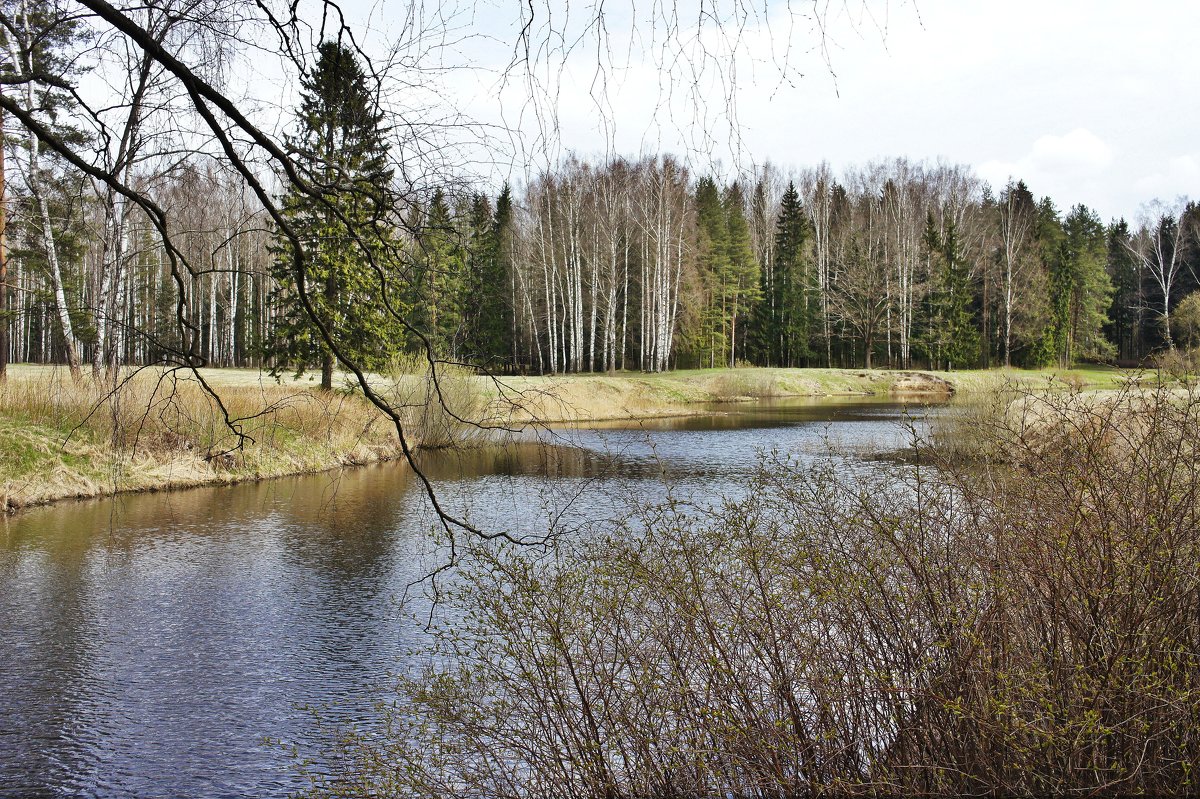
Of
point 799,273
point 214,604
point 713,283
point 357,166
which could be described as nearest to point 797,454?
point 214,604

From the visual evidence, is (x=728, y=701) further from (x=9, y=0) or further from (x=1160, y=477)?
(x=9, y=0)

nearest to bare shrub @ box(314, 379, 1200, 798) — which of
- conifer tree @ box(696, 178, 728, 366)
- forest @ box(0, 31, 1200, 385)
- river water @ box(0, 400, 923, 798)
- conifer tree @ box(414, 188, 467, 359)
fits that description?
river water @ box(0, 400, 923, 798)

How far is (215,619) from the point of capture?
26.9 feet

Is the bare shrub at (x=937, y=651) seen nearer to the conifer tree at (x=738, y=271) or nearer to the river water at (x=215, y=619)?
the river water at (x=215, y=619)

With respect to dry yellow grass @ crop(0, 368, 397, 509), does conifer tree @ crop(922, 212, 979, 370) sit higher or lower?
higher

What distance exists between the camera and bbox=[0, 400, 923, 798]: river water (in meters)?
5.59

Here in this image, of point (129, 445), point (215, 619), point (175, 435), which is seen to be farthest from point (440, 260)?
point (175, 435)

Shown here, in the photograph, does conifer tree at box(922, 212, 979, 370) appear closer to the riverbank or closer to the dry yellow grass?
the riverbank

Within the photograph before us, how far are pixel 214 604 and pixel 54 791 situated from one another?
351cm

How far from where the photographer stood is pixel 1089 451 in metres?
3.38

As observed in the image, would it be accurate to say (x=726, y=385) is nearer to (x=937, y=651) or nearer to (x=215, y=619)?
(x=215, y=619)

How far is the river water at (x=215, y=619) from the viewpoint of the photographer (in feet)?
18.3

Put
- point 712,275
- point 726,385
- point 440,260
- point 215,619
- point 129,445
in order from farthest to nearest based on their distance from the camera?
point 712,275
point 726,385
point 129,445
point 215,619
point 440,260

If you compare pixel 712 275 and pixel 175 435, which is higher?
pixel 712 275
